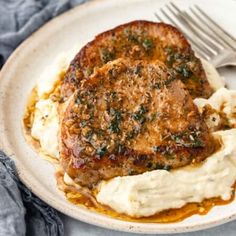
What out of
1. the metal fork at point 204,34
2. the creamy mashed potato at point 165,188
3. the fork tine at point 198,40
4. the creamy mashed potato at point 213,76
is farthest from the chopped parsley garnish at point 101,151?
the fork tine at point 198,40

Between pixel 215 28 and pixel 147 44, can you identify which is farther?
pixel 215 28

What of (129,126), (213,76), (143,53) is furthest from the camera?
(213,76)

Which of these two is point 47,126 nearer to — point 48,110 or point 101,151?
point 48,110

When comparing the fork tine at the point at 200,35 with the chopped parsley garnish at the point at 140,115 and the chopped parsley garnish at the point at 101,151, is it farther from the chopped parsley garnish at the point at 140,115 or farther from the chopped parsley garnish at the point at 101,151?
the chopped parsley garnish at the point at 101,151

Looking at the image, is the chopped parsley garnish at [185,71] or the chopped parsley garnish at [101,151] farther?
the chopped parsley garnish at [185,71]

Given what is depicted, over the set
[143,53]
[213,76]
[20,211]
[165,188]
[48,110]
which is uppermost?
[143,53]

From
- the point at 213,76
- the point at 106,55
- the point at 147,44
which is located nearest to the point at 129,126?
the point at 106,55

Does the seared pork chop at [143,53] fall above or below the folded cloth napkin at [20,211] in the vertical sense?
above
